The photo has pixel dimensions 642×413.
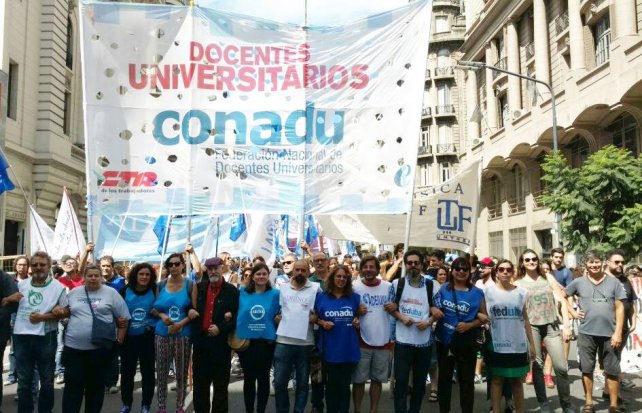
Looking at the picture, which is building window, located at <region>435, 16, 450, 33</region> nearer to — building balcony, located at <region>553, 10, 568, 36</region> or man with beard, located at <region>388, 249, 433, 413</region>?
building balcony, located at <region>553, 10, 568, 36</region>

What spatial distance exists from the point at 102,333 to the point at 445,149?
47416 millimetres

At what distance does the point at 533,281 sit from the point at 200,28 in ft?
17.1

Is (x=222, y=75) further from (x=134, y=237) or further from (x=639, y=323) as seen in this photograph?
(x=639, y=323)

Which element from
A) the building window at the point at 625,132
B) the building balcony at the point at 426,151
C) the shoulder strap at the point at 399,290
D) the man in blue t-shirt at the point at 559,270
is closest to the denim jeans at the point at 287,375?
the shoulder strap at the point at 399,290

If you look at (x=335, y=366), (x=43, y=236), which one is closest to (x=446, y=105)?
(x=43, y=236)

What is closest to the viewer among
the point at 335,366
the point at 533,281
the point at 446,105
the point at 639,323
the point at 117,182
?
the point at 335,366

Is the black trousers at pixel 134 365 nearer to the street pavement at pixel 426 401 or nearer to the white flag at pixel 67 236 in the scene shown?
the street pavement at pixel 426 401

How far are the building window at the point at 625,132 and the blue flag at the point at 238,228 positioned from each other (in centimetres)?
1344

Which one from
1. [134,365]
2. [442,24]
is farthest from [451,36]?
[134,365]

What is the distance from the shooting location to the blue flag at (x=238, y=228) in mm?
15445

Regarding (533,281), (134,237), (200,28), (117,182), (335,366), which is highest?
(200,28)

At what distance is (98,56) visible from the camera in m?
7.70

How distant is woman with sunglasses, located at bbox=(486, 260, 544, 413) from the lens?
620 cm

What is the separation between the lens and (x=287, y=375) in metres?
6.29
